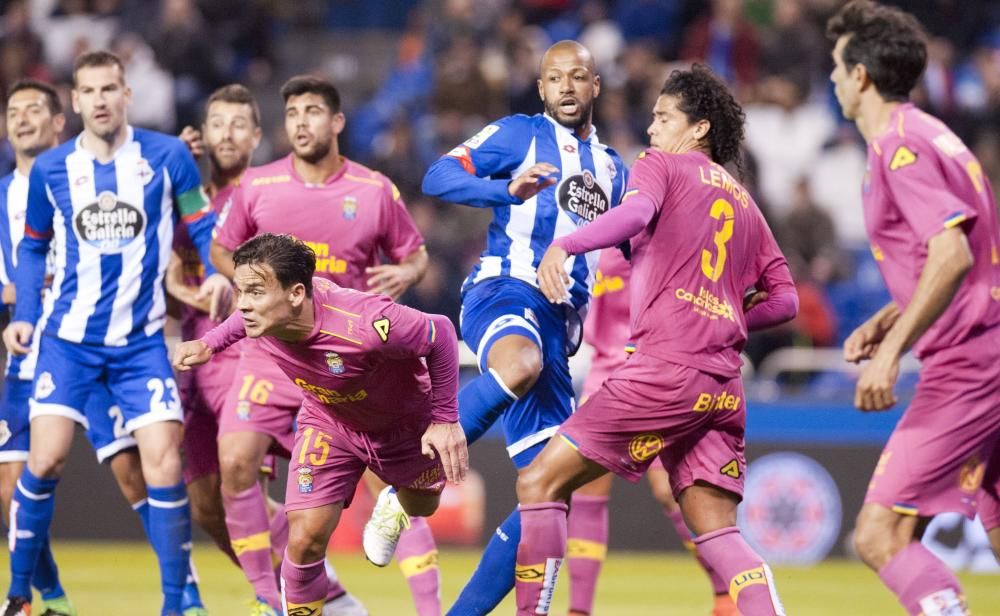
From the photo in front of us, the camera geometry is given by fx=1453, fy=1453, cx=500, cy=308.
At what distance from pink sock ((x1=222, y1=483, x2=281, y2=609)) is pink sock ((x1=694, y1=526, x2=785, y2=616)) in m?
2.73

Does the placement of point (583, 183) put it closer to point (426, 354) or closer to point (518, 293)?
point (518, 293)

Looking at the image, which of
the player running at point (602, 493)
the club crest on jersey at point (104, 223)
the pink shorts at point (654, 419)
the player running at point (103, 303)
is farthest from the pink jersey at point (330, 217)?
the pink shorts at point (654, 419)

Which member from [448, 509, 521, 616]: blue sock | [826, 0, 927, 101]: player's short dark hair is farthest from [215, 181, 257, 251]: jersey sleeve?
[826, 0, 927, 101]: player's short dark hair

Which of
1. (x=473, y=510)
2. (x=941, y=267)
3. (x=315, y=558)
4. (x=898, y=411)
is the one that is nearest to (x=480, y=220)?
(x=473, y=510)

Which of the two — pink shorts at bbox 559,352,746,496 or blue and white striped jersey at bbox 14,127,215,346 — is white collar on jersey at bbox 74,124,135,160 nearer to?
blue and white striped jersey at bbox 14,127,215,346

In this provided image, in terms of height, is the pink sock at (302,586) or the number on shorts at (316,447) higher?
the number on shorts at (316,447)

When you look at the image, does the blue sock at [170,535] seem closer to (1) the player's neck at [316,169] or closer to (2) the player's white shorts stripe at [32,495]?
(2) the player's white shorts stripe at [32,495]

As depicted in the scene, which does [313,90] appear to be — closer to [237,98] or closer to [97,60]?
[237,98]

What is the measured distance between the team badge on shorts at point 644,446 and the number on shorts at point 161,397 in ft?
9.79

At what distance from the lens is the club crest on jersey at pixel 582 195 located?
736cm

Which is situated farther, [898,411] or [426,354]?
[898,411]

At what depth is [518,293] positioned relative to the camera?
714 centimetres

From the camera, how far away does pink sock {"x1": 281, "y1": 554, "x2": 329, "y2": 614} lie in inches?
263

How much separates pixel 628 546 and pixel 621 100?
5420 mm
